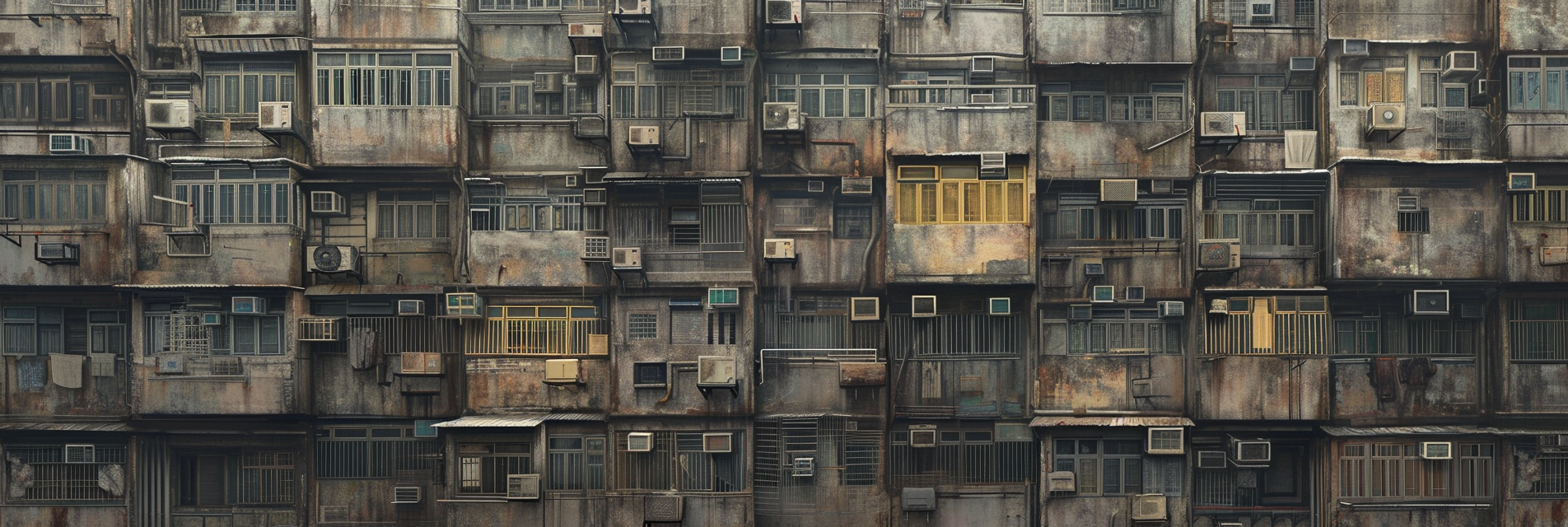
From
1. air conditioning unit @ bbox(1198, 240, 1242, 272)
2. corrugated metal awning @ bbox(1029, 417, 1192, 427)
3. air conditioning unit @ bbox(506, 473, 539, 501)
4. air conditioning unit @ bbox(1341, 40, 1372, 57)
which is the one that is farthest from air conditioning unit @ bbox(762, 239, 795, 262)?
air conditioning unit @ bbox(1341, 40, 1372, 57)

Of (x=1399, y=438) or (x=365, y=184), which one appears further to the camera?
(x=365, y=184)

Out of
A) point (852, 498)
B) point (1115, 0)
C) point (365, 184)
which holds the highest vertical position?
point (1115, 0)

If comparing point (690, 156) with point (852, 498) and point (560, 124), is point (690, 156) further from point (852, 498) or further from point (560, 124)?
point (852, 498)

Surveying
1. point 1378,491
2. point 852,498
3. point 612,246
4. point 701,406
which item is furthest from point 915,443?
point 1378,491

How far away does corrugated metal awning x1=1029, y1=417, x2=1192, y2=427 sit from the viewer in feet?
54.9

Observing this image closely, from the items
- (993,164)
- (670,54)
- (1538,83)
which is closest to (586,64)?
(670,54)

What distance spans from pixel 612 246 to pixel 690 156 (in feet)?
6.84

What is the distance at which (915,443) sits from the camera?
1733 centimetres

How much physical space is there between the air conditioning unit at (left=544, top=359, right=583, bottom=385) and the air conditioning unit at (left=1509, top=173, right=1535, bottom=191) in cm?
1623

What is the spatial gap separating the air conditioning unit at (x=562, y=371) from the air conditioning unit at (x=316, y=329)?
3760 millimetres

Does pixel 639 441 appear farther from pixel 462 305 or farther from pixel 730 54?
pixel 730 54

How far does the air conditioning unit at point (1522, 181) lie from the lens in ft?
54.2

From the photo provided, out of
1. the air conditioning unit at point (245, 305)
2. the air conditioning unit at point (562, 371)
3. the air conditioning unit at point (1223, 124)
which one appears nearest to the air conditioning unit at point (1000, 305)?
the air conditioning unit at point (1223, 124)

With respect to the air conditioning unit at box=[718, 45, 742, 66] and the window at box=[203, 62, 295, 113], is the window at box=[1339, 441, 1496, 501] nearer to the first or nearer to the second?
the air conditioning unit at box=[718, 45, 742, 66]
